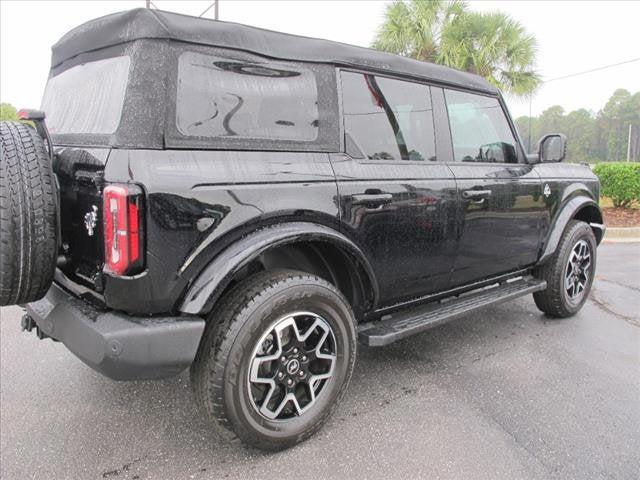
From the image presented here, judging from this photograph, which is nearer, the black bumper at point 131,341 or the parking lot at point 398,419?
the black bumper at point 131,341

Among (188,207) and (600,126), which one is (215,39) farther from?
(600,126)

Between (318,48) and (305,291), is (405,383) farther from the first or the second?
(318,48)

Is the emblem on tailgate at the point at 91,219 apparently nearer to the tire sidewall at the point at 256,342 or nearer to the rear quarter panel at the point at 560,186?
the tire sidewall at the point at 256,342

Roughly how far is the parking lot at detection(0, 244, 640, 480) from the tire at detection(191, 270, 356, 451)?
0.16 m

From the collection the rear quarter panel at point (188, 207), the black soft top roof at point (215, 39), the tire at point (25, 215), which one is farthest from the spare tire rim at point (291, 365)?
the black soft top roof at point (215, 39)

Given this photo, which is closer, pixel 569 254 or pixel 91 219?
pixel 91 219

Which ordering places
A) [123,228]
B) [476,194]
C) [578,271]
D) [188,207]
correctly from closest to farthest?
[123,228]
[188,207]
[476,194]
[578,271]

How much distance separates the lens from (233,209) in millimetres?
2105

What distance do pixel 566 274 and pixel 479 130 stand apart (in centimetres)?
154

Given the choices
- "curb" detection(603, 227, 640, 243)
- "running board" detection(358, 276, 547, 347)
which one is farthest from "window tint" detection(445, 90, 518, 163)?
"curb" detection(603, 227, 640, 243)

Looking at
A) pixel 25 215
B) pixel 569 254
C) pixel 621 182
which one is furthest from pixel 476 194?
pixel 621 182

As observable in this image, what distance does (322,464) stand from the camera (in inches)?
90.6

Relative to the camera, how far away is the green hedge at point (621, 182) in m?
9.93

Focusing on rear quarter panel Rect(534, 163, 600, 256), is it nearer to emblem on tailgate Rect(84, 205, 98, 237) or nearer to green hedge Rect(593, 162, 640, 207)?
emblem on tailgate Rect(84, 205, 98, 237)
